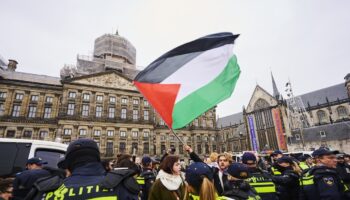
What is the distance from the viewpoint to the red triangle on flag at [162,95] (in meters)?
4.56

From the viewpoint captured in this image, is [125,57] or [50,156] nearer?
[50,156]

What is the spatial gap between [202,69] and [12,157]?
21.1ft

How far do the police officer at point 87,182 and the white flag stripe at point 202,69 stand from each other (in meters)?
3.20

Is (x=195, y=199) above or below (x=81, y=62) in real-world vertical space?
below

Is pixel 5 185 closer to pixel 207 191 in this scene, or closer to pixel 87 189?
pixel 87 189

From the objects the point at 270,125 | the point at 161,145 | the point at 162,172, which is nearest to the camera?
the point at 162,172

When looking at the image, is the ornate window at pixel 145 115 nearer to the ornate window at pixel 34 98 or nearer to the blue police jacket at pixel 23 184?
the ornate window at pixel 34 98

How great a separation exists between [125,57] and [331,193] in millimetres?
40793

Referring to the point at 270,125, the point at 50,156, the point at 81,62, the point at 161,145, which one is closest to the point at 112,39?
the point at 81,62

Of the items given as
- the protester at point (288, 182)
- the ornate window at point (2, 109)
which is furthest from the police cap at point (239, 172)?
the ornate window at point (2, 109)

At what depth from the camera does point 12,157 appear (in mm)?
5836

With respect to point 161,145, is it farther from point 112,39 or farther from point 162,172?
point 162,172

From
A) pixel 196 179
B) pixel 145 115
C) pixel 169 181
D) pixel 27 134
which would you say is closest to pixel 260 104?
pixel 145 115

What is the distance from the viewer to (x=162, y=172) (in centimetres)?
299
